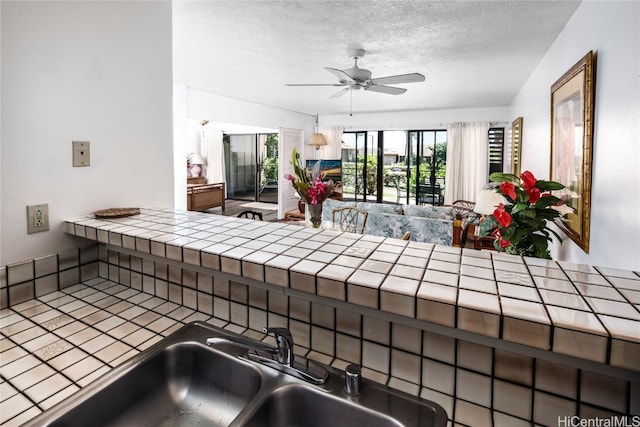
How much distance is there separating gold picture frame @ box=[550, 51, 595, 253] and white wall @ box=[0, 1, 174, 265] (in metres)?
2.27

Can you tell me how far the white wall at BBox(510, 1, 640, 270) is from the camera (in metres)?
1.41

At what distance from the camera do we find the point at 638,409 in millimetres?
585

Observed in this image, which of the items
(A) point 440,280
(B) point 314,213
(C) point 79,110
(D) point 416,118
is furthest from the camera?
(D) point 416,118

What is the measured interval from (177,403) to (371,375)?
20.8 inches

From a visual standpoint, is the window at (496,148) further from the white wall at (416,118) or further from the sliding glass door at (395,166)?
the sliding glass door at (395,166)

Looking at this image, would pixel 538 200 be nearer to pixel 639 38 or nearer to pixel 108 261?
pixel 639 38

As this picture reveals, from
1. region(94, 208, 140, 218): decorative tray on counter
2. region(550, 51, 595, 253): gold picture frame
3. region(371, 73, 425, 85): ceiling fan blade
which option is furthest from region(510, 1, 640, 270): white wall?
region(94, 208, 140, 218): decorative tray on counter

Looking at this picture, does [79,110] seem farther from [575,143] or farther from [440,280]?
[575,143]

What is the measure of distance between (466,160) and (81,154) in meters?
6.75

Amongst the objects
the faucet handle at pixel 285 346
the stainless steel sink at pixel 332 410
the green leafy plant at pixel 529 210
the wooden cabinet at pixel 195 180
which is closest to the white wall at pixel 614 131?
the green leafy plant at pixel 529 210

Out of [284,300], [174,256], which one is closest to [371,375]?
[284,300]

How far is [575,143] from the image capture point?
208 cm

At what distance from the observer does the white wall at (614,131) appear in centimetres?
141

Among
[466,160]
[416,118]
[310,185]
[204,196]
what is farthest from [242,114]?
[466,160]
